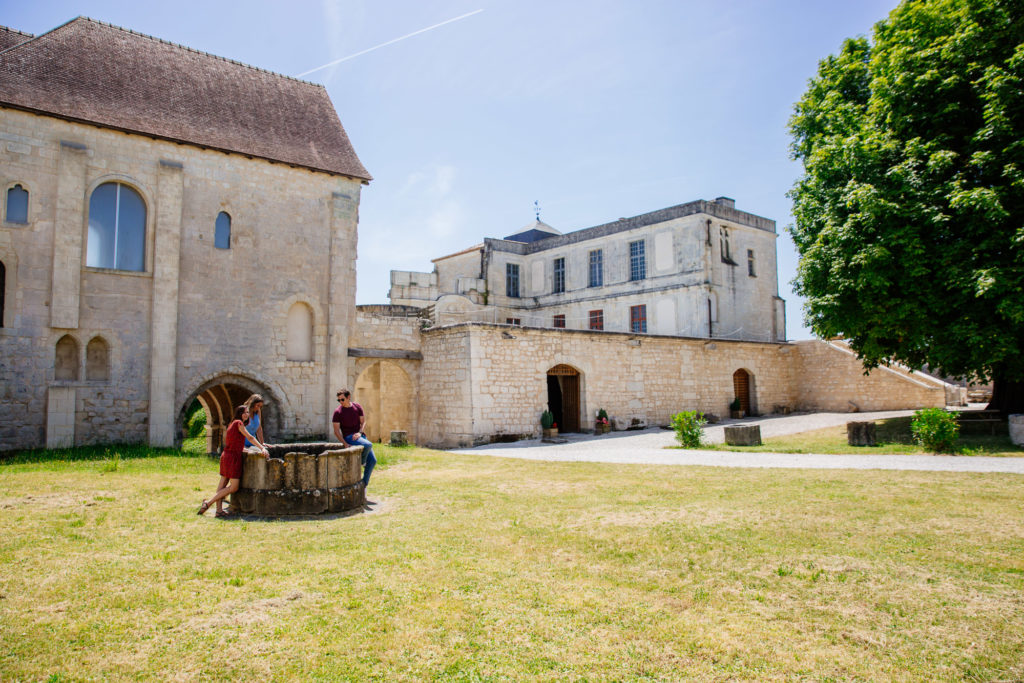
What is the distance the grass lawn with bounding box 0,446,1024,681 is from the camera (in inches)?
133

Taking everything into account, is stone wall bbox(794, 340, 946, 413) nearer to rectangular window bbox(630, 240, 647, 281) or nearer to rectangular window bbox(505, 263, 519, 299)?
rectangular window bbox(630, 240, 647, 281)

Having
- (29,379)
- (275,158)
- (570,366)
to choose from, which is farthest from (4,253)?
(570,366)

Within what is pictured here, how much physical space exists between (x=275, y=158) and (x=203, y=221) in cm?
261

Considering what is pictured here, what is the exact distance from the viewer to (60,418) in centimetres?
1313

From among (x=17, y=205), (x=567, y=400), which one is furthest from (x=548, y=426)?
(x=17, y=205)

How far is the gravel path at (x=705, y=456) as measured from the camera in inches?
412

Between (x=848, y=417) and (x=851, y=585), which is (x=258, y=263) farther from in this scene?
(x=848, y=417)

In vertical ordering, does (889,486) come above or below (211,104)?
below

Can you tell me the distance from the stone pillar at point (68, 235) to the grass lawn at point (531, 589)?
7002mm

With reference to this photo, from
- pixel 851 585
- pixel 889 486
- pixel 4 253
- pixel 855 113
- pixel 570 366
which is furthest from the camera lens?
pixel 570 366

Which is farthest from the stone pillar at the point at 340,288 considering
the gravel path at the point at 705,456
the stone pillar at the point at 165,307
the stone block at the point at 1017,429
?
the stone block at the point at 1017,429

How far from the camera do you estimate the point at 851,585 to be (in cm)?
449

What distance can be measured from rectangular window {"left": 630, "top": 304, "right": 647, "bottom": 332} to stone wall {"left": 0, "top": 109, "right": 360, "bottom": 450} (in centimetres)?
1695

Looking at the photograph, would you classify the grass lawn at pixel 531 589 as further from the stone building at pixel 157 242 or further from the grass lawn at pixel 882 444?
the stone building at pixel 157 242
